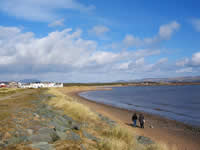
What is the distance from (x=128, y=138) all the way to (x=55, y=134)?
3.38m

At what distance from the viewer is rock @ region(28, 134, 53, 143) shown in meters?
6.37

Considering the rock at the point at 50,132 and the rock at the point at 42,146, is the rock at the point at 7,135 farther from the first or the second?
the rock at the point at 42,146

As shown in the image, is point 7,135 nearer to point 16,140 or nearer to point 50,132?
point 16,140

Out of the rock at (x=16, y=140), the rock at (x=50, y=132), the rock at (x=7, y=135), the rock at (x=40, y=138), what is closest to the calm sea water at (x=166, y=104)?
the rock at (x=50, y=132)

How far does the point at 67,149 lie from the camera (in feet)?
19.8

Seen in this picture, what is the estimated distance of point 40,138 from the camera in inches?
259

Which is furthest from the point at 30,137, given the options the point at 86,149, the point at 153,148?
the point at 153,148

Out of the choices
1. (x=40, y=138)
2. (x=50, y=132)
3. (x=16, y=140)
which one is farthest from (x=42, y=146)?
(x=50, y=132)

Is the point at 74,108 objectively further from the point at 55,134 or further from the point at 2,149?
the point at 2,149

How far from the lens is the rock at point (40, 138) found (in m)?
6.37

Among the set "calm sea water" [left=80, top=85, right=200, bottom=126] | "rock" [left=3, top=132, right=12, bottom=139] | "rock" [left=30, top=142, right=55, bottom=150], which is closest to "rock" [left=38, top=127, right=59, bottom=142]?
"rock" [left=30, top=142, right=55, bottom=150]

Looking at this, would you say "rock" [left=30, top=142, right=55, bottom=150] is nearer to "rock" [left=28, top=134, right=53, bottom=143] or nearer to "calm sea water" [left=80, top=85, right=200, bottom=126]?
"rock" [left=28, top=134, right=53, bottom=143]

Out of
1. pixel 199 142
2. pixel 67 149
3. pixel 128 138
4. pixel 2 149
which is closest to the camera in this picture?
pixel 2 149

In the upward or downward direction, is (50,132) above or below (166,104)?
above
